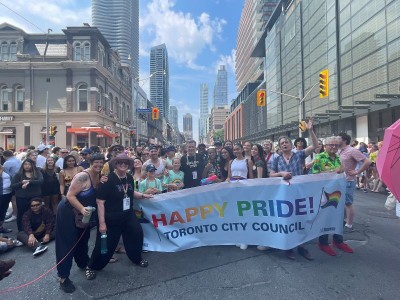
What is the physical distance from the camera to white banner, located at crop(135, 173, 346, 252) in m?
4.54

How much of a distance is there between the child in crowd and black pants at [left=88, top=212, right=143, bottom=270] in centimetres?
142

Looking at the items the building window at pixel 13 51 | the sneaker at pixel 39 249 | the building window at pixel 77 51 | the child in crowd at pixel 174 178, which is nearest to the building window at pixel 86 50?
the building window at pixel 77 51

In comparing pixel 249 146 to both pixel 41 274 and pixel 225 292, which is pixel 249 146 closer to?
pixel 225 292

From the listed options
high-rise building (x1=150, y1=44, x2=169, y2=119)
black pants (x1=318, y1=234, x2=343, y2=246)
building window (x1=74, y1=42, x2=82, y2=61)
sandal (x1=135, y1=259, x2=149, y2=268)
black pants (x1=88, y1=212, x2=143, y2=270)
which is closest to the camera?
black pants (x1=88, y1=212, x2=143, y2=270)

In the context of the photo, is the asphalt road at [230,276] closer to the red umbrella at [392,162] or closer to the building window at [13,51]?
the red umbrella at [392,162]

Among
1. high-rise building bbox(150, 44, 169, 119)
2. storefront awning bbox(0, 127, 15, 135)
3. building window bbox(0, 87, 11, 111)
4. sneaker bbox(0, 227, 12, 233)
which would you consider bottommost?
sneaker bbox(0, 227, 12, 233)

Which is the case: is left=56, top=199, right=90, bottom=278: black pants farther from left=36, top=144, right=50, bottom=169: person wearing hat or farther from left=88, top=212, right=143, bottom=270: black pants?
left=36, top=144, right=50, bottom=169: person wearing hat

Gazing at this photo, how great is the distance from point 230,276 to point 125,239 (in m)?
1.63

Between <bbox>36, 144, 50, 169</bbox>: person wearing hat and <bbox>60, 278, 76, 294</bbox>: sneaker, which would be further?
<bbox>36, 144, 50, 169</bbox>: person wearing hat

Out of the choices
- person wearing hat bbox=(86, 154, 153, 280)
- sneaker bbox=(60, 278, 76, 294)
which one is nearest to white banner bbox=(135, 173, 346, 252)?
person wearing hat bbox=(86, 154, 153, 280)

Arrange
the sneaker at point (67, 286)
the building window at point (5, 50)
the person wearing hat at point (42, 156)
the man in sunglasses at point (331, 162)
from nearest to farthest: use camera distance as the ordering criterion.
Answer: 1. the sneaker at point (67, 286)
2. the man in sunglasses at point (331, 162)
3. the person wearing hat at point (42, 156)
4. the building window at point (5, 50)

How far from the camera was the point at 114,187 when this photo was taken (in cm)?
405

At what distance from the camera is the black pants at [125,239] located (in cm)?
412

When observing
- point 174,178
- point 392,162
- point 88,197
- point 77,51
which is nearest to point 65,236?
point 88,197
